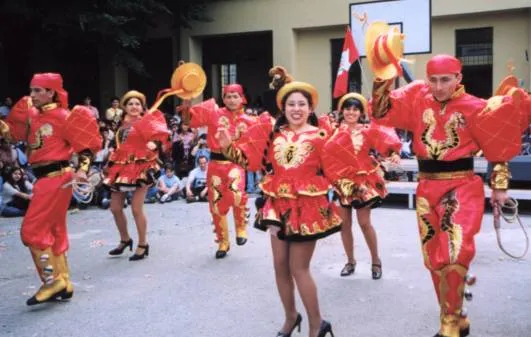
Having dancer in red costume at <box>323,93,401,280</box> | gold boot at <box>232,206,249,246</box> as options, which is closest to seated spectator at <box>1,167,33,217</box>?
gold boot at <box>232,206,249,246</box>

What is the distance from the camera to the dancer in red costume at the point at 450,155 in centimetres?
404

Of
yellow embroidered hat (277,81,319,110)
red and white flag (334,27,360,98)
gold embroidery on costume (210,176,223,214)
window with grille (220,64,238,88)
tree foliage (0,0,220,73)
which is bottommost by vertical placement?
gold embroidery on costume (210,176,223,214)

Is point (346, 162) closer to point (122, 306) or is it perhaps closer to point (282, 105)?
point (282, 105)

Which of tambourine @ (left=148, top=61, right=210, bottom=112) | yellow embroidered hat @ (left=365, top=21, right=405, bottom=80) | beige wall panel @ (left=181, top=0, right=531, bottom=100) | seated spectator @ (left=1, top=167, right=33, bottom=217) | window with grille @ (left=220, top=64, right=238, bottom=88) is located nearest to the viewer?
yellow embroidered hat @ (left=365, top=21, right=405, bottom=80)

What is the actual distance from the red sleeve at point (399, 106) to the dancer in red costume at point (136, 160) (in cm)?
324

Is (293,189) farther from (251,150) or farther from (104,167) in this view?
(104,167)

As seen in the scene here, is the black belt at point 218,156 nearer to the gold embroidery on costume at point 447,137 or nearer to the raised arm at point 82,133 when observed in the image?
the raised arm at point 82,133

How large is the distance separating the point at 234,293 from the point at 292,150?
199 cm

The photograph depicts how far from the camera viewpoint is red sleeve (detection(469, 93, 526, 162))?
159 inches

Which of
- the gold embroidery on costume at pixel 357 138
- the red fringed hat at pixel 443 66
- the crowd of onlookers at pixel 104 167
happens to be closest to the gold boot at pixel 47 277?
the crowd of onlookers at pixel 104 167

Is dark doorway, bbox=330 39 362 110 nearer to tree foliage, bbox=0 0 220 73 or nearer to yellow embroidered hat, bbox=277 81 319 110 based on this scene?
tree foliage, bbox=0 0 220 73

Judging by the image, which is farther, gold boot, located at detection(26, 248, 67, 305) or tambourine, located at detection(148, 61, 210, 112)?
tambourine, located at detection(148, 61, 210, 112)

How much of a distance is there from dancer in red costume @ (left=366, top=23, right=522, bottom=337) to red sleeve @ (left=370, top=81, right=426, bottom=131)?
16 mm

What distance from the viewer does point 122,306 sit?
529cm
